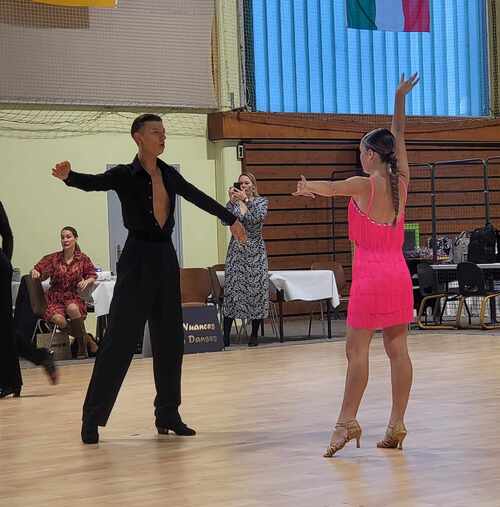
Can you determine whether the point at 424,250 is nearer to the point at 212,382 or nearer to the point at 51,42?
the point at 51,42

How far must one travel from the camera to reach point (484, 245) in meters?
14.0

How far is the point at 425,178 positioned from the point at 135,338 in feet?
41.8

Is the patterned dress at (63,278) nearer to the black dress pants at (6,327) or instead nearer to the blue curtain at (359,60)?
the black dress pants at (6,327)

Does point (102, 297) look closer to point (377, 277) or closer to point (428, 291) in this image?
point (428, 291)

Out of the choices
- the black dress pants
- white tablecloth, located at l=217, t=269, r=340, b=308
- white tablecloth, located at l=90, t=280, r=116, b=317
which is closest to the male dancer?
the black dress pants

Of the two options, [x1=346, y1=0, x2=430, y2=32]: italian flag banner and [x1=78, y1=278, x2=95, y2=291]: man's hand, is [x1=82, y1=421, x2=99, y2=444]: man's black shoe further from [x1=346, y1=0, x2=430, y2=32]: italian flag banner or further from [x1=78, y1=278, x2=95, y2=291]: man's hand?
[x1=346, y1=0, x2=430, y2=32]: italian flag banner

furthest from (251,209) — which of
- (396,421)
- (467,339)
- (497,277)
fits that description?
(396,421)

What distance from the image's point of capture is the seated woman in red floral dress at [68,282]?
12.0 meters

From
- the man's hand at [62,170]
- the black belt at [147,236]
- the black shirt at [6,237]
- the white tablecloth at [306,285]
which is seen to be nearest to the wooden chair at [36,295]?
the white tablecloth at [306,285]

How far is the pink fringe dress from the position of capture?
532cm

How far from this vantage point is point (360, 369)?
533 cm

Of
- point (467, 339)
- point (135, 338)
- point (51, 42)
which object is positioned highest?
point (51, 42)

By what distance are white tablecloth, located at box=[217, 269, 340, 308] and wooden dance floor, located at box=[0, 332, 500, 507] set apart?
2.96 meters

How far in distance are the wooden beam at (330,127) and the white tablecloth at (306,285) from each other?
3.90 metres
